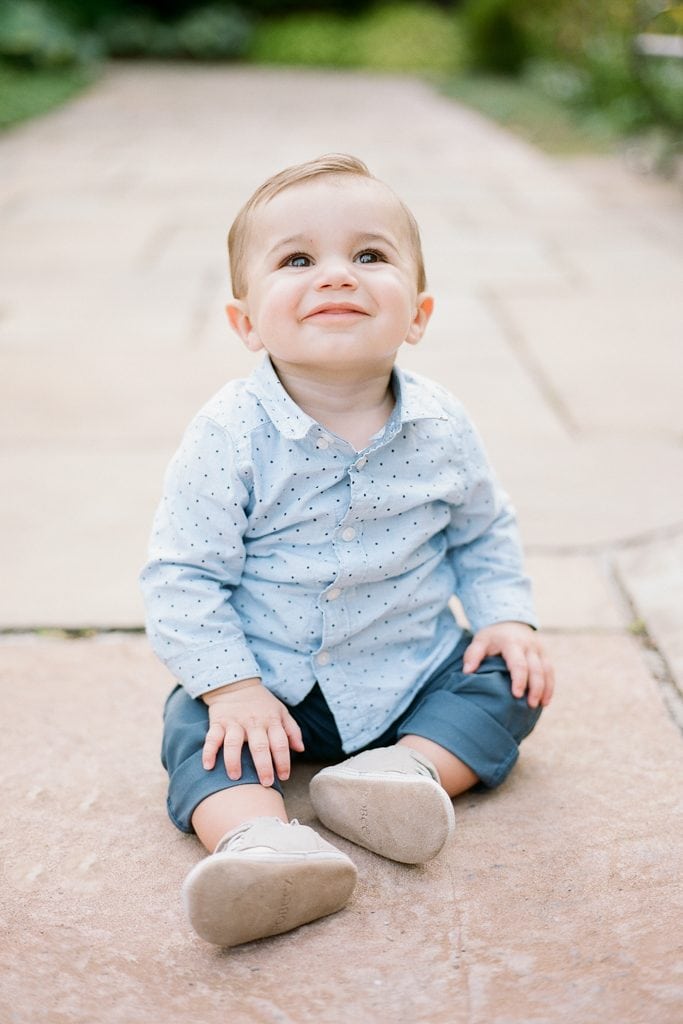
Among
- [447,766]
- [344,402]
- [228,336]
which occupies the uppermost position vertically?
[344,402]

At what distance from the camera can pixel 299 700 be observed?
160cm

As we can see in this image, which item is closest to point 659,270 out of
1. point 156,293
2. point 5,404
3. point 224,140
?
point 156,293

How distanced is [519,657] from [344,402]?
0.41 meters

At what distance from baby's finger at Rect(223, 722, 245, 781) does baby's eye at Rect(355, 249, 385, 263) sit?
602 millimetres

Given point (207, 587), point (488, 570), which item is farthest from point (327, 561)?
point (488, 570)

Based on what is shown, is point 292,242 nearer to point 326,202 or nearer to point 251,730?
point 326,202

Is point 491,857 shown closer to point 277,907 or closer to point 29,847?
point 277,907

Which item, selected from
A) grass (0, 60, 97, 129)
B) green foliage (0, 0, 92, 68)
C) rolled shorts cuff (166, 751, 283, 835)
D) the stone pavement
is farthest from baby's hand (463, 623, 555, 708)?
green foliage (0, 0, 92, 68)

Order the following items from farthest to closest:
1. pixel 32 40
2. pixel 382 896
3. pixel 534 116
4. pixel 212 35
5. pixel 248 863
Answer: pixel 212 35 → pixel 32 40 → pixel 534 116 → pixel 382 896 → pixel 248 863

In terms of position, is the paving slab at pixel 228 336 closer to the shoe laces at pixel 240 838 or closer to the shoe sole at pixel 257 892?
the shoe laces at pixel 240 838

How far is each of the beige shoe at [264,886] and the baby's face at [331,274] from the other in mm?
592

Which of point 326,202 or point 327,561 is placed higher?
point 326,202

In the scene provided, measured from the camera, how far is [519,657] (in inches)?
63.7

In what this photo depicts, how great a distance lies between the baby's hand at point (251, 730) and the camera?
1.45 m
